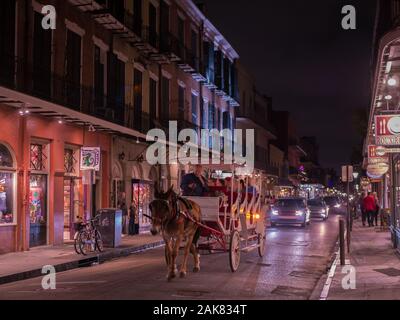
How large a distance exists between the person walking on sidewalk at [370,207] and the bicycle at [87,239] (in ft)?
52.7

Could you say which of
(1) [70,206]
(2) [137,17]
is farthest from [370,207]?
(1) [70,206]

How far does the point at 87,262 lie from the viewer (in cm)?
1689

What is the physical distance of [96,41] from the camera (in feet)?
78.3

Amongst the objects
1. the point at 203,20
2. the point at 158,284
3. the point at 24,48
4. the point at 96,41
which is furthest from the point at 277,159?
the point at 158,284

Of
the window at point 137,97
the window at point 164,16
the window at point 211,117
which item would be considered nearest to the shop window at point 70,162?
the window at point 137,97

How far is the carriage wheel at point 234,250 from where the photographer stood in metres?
13.2

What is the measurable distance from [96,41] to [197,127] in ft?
40.9

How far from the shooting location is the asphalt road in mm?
10562

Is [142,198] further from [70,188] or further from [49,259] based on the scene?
[49,259]

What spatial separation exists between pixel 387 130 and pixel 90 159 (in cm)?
1026

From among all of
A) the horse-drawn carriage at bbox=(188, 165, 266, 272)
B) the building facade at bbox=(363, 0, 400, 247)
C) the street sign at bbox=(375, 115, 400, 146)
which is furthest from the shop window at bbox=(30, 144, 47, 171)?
the street sign at bbox=(375, 115, 400, 146)

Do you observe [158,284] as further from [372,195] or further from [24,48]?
[372,195]

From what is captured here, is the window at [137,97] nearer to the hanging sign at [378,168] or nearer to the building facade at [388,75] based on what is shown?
the hanging sign at [378,168]

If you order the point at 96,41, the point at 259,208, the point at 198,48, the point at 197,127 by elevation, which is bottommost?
the point at 259,208
